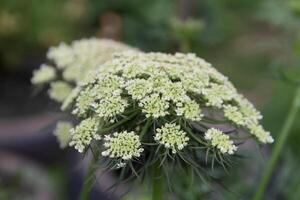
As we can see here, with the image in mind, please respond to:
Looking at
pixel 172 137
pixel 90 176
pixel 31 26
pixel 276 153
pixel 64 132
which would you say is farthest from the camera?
pixel 31 26

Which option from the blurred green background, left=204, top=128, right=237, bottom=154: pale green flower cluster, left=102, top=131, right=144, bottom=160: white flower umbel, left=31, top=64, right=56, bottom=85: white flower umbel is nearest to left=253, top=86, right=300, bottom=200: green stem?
left=204, top=128, right=237, bottom=154: pale green flower cluster

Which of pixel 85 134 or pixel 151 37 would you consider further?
pixel 151 37

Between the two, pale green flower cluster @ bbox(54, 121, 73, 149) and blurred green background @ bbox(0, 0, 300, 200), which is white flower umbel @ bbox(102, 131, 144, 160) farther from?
blurred green background @ bbox(0, 0, 300, 200)

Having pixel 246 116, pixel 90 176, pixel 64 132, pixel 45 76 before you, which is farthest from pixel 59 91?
pixel 246 116

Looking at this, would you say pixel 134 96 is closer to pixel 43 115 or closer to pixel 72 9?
pixel 43 115

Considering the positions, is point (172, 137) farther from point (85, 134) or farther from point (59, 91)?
point (59, 91)
